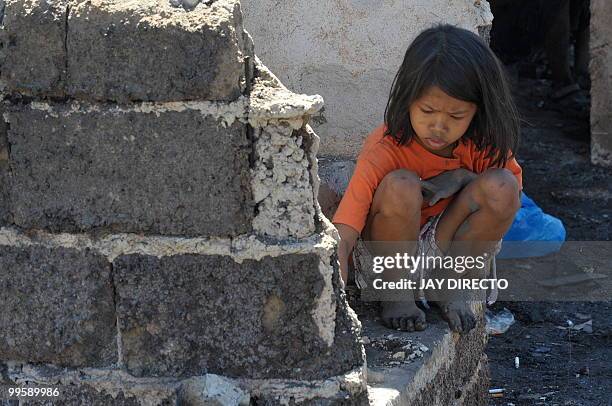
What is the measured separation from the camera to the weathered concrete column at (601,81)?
680 cm

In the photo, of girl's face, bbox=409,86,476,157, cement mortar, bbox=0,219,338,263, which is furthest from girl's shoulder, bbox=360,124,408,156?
cement mortar, bbox=0,219,338,263

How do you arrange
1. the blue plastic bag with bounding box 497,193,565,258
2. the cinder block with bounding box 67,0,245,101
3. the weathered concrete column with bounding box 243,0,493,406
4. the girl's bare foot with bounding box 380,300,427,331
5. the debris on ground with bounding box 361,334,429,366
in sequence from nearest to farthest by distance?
the cinder block with bounding box 67,0,245,101 → the debris on ground with bounding box 361,334,429,366 → the girl's bare foot with bounding box 380,300,427,331 → the weathered concrete column with bounding box 243,0,493,406 → the blue plastic bag with bounding box 497,193,565,258

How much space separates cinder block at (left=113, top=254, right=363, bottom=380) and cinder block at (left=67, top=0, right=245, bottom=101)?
0.43 metres

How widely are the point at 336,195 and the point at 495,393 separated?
961 millimetres

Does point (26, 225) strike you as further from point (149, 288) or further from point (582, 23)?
point (582, 23)

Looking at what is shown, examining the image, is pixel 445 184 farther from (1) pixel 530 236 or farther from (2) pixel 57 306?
(1) pixel 530 236

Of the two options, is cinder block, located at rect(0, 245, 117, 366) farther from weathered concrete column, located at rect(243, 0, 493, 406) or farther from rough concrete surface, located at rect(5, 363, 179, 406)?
weathered concrete column, located at rect(243, 0, 493, 406)

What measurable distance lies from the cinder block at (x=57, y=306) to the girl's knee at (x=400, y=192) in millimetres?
1012

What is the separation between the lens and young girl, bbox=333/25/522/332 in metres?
3.21

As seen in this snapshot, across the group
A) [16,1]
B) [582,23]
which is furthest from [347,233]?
[582,23]

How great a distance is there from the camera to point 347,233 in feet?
10.6

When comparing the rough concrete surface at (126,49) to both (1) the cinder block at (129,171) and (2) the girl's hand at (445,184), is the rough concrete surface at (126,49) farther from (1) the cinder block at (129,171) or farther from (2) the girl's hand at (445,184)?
(2) the girl's hand at (445,184)

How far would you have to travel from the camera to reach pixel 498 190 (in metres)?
3.24

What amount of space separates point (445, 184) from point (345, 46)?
92 centimetres
